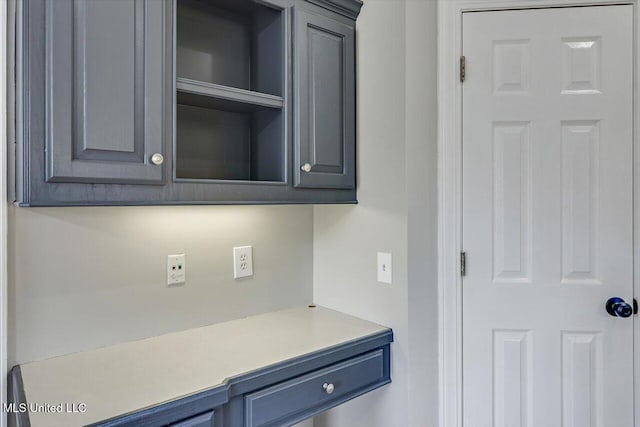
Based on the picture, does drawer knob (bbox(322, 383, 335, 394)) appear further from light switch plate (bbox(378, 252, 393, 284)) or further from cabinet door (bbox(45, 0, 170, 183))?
cabinet door (bbox(45, 0, 170, 183))

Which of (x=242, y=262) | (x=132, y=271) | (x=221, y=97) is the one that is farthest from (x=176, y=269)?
(x=221, y=97)

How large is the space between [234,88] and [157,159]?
0.43m

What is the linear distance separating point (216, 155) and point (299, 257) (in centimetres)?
62

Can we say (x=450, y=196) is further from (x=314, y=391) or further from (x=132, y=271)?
(x=132, y=271)

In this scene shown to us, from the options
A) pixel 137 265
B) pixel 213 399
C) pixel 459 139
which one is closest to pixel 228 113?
pixel 137 265

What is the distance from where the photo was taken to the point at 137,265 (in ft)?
4.84

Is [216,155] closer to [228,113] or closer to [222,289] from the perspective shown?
[228,113]

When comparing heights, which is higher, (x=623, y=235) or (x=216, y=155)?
(x=216, y=155)

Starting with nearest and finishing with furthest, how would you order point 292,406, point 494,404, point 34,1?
point 34,1
point 292,406
point 494,404

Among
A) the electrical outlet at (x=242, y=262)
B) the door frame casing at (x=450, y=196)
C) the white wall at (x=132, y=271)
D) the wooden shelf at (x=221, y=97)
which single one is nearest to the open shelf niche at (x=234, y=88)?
the wooden shelf at (x=221, y=97)

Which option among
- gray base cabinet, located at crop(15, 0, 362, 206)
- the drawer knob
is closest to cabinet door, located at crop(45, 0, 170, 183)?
gray base cabinet, located at crop(15, 0, 362, 206)

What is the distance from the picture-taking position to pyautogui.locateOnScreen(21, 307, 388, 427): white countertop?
3.48 ft

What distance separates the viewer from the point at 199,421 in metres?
1.11

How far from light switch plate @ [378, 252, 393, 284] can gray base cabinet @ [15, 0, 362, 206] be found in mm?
280
